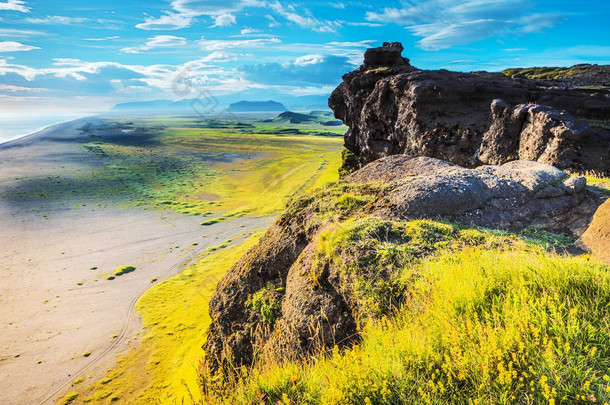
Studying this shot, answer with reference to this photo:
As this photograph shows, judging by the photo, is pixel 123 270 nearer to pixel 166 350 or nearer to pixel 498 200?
pixel 166 350

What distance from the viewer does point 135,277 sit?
24.1 m

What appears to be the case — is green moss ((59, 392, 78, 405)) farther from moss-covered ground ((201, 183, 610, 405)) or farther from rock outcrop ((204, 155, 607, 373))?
moss-covered ground ((201, 183, 610, 405))

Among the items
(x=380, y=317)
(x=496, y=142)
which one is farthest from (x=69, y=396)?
(x=496, y=142)

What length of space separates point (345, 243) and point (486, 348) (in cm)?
330

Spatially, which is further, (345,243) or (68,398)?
(68,398)

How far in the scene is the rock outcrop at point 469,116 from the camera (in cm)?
1531

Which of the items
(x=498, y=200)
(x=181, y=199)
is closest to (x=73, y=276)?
(x=181, y=199)

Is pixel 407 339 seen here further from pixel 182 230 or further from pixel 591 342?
pixel 182 230

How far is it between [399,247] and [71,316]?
68.3ft

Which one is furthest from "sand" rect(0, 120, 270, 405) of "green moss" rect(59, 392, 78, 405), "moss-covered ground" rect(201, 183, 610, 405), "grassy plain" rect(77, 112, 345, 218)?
"moss-covered ground" rect(201, 183, 610, 405)

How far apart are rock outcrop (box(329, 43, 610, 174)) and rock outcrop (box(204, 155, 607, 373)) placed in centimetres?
775

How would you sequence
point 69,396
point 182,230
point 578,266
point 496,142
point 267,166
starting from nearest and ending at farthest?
point 578,266 → point 69,396 → point 496,142 → point 182,230 → point 267,166

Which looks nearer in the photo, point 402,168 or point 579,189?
point 579,189

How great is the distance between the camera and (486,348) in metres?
3.17
